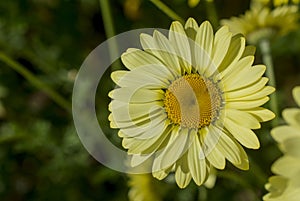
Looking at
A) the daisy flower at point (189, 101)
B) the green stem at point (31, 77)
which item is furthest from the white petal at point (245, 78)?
the green stem at point (31, 77)

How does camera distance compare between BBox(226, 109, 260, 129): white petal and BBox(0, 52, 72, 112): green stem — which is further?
BBox(0, 52, 72, 112): green stem

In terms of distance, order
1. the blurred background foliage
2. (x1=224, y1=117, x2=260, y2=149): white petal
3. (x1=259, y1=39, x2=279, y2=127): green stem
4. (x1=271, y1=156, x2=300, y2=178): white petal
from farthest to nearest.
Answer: the blurred background foliage, (x1=259, y1=39, x2=279, y2=127): green stem, (x1=271, y1=156, x2=300, y2=178): white petal, (x1=224, y1=117, x2=260, y2=149): white petal

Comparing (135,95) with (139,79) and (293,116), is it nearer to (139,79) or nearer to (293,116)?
(139,79)

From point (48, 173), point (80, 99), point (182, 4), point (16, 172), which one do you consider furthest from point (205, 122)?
point (16, 172)

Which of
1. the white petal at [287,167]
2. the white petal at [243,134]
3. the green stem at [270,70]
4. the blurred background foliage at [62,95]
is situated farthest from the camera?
the blurred background foliage at [62,95]

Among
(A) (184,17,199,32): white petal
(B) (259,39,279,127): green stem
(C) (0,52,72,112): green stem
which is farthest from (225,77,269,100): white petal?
(C) (0,52,72,112): green stem

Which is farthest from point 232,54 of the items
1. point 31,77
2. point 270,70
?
point 31,77

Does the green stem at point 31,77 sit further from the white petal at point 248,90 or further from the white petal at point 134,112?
the white petal at point 248,90

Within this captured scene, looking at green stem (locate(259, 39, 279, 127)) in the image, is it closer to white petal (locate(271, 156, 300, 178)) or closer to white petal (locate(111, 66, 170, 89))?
white petal (locate(271, 156, 300, 178))
